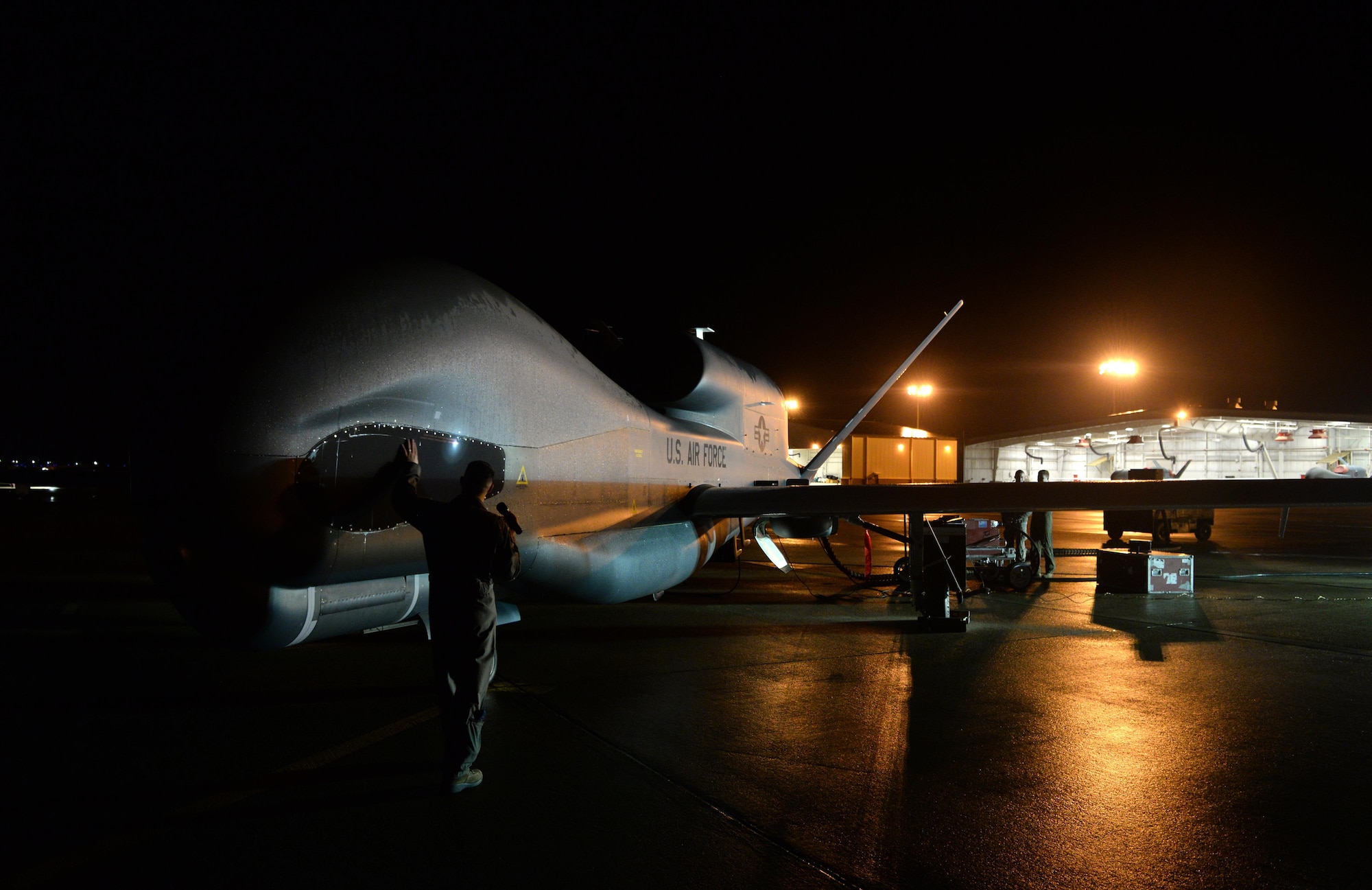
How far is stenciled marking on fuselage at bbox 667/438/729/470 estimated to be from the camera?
8.34m

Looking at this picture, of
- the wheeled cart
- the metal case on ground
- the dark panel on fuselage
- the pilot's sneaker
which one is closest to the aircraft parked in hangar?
the dark panel on fuselage

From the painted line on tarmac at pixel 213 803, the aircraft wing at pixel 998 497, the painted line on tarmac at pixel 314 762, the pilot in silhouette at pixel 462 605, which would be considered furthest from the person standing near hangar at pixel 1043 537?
the pilot in silhouette at pixel 462 605

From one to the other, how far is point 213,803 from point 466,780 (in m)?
1.22

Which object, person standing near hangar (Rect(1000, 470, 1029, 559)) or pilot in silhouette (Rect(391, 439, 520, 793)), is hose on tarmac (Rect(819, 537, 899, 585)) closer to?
person standing near hangar (Rect(1000, 470, 1029, 559))

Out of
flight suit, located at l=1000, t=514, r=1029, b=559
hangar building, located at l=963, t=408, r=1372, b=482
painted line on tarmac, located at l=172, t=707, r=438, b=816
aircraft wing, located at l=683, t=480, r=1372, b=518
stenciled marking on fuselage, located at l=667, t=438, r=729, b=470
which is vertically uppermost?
hangar building, located at l=963, t=408, r=1372, b=482

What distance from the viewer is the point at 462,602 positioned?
4.26 metres

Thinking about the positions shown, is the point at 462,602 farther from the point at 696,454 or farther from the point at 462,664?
the point at 696,454

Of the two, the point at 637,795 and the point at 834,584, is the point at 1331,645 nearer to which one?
the point at 834,584

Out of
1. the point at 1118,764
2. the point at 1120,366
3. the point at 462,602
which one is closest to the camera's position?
the point at 462,602

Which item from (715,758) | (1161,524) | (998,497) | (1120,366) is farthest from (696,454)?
(1120,366)

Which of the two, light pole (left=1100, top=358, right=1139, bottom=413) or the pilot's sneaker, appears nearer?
the pilot's sneaker

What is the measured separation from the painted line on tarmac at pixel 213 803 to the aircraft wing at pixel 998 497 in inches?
158

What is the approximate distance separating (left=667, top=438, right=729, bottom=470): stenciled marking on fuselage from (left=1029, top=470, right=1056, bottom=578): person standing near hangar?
6826 mm

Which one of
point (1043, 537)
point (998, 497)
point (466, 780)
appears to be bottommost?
point (466, 780)
